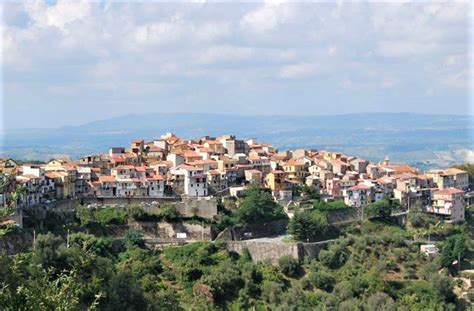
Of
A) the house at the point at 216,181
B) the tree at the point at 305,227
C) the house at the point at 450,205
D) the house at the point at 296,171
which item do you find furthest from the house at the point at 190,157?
the house at the point at 450,205

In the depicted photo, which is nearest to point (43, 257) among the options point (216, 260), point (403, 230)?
point (216, 260)

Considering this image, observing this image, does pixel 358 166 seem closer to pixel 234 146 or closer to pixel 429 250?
pixel 234 146

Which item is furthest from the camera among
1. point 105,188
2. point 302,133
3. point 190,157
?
point 302,133

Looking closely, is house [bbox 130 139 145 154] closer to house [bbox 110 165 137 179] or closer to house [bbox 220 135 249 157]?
house [bbox 220 135 249 157]

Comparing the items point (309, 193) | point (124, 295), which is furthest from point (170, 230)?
point (124, 295)

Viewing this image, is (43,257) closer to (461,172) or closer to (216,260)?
(216,260)

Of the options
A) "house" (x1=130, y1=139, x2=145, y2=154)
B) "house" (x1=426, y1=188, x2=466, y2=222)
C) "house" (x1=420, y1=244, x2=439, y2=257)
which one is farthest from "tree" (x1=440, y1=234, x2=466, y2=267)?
"house" (x1=130, y1=139, x2=145, y2=154)
